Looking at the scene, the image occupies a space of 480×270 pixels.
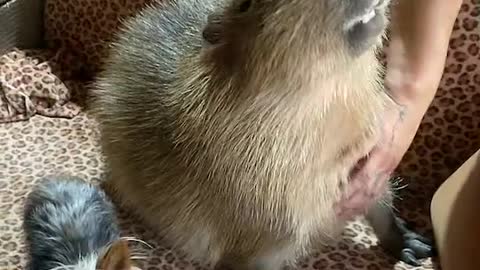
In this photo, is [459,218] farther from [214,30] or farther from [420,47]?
[214,30]

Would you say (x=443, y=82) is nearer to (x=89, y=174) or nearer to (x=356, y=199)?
(x=356, y=199)

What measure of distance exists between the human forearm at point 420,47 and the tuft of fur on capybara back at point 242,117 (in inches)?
3.3

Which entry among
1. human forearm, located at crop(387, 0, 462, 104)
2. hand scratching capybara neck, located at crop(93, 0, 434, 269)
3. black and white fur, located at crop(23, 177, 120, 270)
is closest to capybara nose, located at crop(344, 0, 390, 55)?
hand scratching capybara neck, located at crop(93, 0, 434, 269)

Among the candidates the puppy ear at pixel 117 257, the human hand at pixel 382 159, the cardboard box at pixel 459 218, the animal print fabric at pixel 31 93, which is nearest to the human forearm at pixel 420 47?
the human hand at pixel 382 159

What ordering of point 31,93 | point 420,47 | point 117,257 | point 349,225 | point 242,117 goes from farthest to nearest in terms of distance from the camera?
point 31,93 < point 349,225 < point 420,47 < point 242,117 < point 117,257

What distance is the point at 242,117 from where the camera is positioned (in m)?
1.14

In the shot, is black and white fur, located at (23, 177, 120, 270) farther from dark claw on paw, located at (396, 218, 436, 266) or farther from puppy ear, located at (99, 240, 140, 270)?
dark claw on paw, located at (396, 218, 436, 266)

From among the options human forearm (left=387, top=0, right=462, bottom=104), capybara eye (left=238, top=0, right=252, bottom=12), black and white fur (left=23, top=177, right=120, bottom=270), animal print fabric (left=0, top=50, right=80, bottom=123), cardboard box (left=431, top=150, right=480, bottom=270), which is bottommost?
black and white fur (left=23, top=177, right=120, bottom=270)

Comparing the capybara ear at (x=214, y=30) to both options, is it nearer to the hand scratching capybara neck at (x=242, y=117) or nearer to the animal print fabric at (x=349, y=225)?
the hand scratching capybara neck at (x=242, y=117)

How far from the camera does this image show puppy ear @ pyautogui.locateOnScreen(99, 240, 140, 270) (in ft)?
3.20

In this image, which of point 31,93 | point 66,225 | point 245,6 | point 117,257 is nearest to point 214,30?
point 245,6

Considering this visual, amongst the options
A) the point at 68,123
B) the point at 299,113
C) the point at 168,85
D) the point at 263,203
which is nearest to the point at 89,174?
the point at 68,123

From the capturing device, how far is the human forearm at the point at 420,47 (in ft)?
4.11

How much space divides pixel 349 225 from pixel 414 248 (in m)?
0.11
